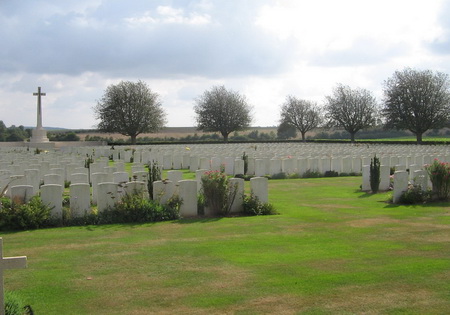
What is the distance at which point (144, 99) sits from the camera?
61.8m

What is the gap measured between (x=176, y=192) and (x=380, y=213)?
4.15m

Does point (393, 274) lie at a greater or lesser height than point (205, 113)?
lesser

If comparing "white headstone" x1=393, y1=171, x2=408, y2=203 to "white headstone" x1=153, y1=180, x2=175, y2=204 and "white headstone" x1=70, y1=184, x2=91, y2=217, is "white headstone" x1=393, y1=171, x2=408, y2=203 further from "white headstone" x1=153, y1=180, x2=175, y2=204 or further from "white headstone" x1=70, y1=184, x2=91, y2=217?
"white headstone" x1=70, y1=184, x2=91, y2=217

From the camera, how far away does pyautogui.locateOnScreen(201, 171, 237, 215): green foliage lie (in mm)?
9766

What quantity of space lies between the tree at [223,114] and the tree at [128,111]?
8444 mm

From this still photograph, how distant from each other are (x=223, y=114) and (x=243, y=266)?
62.2m

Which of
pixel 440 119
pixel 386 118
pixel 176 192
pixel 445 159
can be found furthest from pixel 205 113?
pixel 176 192

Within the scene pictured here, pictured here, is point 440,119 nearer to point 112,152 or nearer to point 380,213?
point 112,152

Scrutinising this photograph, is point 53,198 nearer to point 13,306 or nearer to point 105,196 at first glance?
point 105,196

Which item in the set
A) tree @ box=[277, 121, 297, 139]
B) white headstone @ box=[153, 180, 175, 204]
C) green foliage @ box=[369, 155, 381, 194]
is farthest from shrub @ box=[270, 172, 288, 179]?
tree @ box=[277, 121, 297, 139]

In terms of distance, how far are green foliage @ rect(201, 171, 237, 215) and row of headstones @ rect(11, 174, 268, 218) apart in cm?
12

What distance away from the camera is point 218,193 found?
9.80 meters

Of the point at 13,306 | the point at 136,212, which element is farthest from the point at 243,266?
the point at 136,212

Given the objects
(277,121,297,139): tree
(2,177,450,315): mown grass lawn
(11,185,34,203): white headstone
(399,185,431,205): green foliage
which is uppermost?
(277,121,297,139): tree
